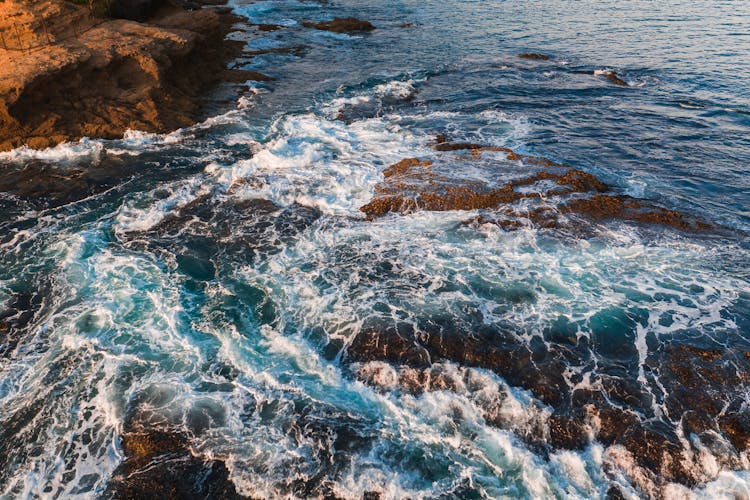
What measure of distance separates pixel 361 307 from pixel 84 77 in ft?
41.4

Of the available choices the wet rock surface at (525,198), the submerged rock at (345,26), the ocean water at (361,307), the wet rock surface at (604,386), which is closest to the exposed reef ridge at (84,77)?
A: the ocean water at (361,307)

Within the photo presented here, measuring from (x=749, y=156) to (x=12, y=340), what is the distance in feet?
60.8

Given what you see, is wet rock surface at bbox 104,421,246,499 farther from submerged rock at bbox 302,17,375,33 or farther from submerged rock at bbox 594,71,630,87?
submerged rock at bbox 302,17,375,33

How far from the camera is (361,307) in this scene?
8023 millimetres

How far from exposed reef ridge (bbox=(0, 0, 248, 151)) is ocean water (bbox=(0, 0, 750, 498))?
88 centimetres

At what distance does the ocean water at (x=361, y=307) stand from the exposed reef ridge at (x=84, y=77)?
2.89 feet

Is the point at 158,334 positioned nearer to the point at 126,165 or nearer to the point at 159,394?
the point at 159,394

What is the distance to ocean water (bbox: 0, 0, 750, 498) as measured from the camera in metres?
5.79

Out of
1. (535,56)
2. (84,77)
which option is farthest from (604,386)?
(535,56)

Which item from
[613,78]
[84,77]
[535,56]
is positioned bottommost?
[613,78]

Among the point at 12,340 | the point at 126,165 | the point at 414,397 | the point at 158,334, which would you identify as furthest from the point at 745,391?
the point at 126,165

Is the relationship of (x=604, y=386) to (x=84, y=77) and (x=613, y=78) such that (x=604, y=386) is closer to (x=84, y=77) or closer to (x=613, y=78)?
(x=84, y=77)

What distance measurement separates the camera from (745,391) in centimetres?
654

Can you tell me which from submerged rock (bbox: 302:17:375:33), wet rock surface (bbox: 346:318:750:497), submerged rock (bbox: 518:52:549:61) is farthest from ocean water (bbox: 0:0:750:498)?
submerged rock (bbox: 302:17:375:33)
